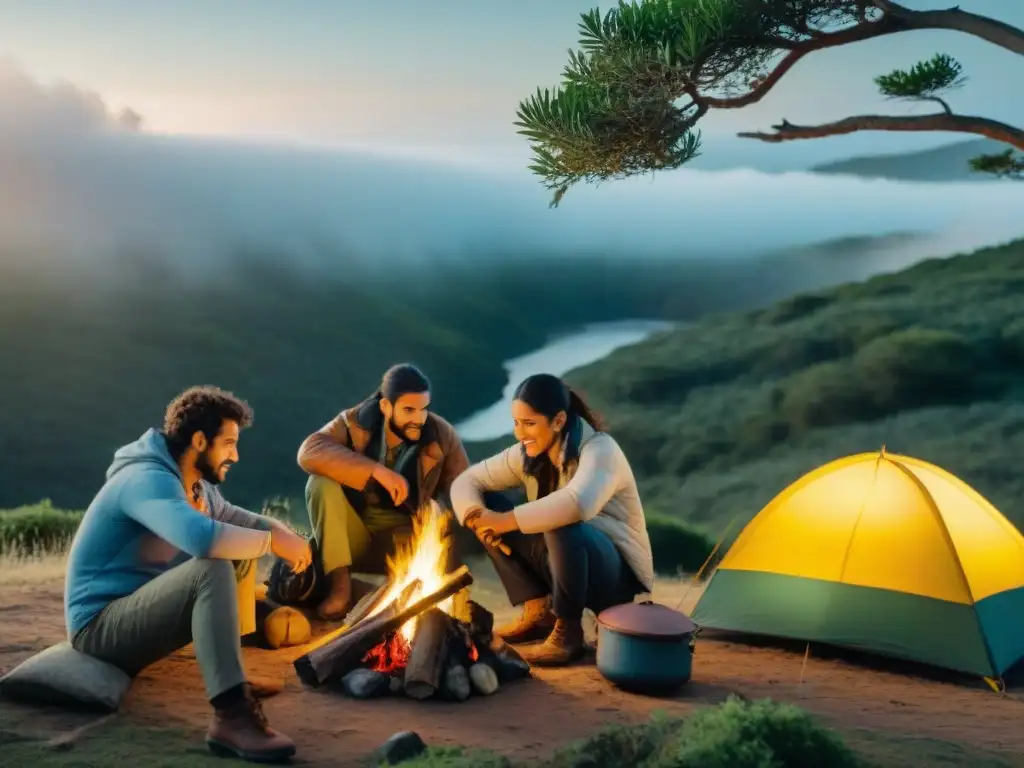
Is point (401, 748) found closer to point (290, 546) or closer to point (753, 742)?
point (290, 546)

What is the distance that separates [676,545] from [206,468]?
26.4 ft

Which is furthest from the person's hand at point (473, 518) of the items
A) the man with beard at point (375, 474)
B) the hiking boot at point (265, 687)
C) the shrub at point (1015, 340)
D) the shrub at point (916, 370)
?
the shrub at point (1015, 340)

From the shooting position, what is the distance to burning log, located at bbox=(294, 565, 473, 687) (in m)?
4.74

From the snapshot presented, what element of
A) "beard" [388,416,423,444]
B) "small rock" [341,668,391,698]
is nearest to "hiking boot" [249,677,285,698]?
"small rock" [341,668,391,698]

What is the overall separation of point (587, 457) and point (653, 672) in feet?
3.18

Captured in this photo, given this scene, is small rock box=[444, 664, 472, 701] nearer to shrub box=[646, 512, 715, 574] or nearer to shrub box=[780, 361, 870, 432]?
shrub box=[646, 512, 715, 574]

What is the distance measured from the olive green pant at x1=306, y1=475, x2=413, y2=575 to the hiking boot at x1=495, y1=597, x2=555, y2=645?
70 centimetres

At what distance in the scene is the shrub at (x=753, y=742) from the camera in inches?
139

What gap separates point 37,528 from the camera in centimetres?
1052

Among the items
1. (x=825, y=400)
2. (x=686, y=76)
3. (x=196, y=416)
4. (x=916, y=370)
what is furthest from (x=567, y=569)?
(x=916, y=370)

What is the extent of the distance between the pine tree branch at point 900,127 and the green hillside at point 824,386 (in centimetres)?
817

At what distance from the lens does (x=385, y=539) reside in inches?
235

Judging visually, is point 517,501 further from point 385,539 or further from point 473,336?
point 473,336

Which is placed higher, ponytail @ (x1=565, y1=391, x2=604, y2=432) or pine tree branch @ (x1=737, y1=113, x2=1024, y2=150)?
pine tree branch @ (x1=737, y1=113, x2=1024, y2=150)
